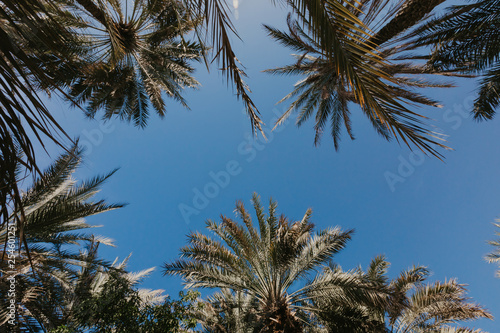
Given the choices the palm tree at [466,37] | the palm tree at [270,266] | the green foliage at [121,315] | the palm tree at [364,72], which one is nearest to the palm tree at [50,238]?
the green foliage at [121,315]

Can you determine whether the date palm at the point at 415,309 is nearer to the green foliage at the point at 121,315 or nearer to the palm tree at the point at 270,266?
the palm tree at the point at 270,266

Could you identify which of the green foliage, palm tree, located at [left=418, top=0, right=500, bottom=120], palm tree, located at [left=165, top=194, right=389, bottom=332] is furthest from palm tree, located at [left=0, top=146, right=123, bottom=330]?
palm tree, located at [left=418, top=0, right=500, bottom=120]

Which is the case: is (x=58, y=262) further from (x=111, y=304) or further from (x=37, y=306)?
(x=111, y=304)

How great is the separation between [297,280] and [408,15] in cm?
797

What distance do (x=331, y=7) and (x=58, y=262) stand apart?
8779mm

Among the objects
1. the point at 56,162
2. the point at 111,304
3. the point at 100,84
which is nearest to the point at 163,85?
the point at 100,84

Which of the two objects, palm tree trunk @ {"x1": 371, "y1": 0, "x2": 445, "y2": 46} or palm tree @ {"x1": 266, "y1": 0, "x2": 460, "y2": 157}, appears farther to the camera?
palm tree trunk @ {"x1": 371, "y1": 0, "x2": 445, "y2": 46}

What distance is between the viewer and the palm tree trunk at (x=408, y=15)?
4.25m

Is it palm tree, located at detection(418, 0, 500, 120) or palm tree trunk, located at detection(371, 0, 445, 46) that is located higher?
palm tree, located at detection(418, 0, 500, 120)

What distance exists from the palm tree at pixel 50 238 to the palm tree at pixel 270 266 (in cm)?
276

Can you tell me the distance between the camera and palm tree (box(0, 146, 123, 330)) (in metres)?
5.91

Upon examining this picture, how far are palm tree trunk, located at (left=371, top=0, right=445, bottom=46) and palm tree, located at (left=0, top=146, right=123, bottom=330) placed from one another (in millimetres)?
6781

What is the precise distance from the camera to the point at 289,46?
9484 millimetres

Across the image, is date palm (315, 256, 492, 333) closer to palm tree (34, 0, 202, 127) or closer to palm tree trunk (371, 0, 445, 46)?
palm tree trunk (371, 0, 445, 46)
